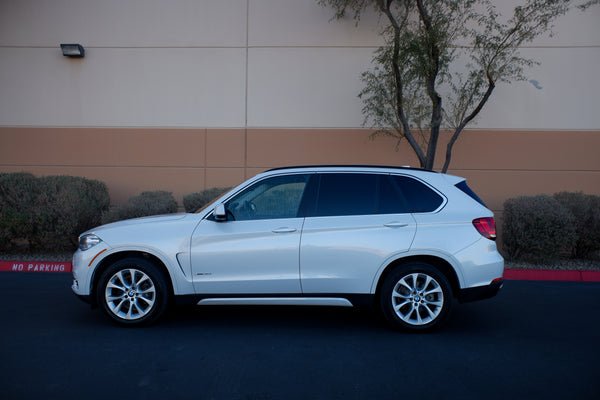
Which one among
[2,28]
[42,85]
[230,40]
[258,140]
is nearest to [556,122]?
[258,140]

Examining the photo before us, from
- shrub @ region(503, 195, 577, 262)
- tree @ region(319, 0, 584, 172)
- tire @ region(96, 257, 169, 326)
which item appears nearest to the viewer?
tire @ region(96, 257, 169, 326)

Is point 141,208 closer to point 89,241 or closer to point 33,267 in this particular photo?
point 33,267

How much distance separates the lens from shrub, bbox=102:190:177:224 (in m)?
9.19

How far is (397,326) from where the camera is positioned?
4980 millimetres

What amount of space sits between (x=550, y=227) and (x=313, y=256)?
5.62 metres

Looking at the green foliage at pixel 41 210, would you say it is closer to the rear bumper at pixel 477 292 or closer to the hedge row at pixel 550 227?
the rear bumper at pixel 477 292

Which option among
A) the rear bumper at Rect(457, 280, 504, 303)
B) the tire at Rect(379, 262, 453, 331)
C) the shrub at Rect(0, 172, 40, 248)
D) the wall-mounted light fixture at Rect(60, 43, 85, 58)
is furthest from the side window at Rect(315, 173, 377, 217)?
the wall-mounted light fixture at Rect(60, 43, 85, 58)

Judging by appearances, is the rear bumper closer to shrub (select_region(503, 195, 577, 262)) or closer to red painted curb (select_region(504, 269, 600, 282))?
red painted curb (select_region(504, 269, 600, 282))

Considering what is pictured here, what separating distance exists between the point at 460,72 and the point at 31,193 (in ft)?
30.8

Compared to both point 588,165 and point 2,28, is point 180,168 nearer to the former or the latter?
point 2,28

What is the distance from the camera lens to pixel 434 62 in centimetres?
898

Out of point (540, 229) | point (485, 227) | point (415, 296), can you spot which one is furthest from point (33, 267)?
point (540, 229)

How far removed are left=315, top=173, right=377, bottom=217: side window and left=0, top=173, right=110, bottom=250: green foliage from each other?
6.06m

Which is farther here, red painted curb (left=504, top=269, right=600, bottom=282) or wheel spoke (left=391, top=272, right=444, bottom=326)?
red painted curb (left=504, top=269, right=600, bottom=282)
